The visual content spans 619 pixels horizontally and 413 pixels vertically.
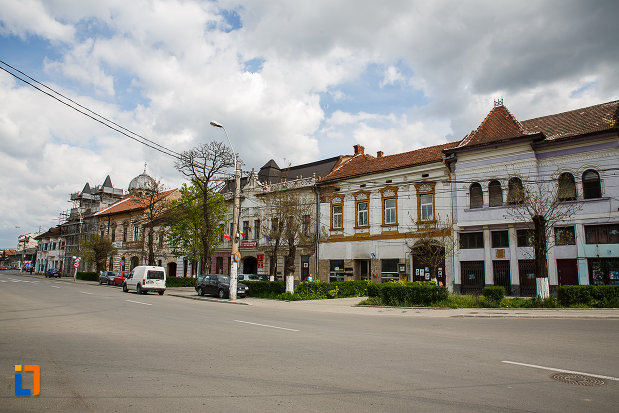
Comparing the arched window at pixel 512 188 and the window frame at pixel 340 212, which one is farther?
the window frame at pixel 340 212

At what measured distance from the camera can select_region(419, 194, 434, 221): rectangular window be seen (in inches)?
1209

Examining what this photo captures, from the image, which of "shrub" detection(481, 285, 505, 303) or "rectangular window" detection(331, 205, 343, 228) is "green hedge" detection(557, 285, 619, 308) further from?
"rectangular window" detection(331, 205, 343, 228)

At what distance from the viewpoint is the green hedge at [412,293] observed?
2020cm

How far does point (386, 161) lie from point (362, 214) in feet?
16.4

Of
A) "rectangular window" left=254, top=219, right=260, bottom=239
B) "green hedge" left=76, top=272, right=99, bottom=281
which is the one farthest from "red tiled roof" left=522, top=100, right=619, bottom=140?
"green hedge" left=76, top=272, right=99, bottom=281

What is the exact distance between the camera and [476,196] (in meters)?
28.6

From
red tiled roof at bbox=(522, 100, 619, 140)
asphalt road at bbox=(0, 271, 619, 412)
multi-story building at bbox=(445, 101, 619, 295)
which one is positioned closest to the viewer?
asphalt road at bbox=(0, 271, 619, 412)

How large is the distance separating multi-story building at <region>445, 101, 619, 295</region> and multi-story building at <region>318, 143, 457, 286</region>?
1473 mm

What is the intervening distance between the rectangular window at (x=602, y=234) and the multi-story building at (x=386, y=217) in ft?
26.4

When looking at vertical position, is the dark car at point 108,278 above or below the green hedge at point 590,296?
below

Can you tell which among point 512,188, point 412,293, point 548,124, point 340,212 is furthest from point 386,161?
point 412,293

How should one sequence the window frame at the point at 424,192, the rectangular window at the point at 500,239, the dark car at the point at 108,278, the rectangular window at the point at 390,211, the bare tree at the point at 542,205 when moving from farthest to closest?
the dark car at the point at 108,278
the rectangular window at the point at 390,211
the window frame at the point at 424,192
the rectangular window at the point at 500,239
the bare tree at the point at 542,205

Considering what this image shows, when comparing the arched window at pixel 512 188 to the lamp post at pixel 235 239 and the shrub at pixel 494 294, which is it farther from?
the lamp post at pixel 235 239

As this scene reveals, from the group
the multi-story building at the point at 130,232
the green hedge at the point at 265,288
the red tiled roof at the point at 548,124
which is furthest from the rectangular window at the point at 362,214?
the multi-story building at the point at 130,232
